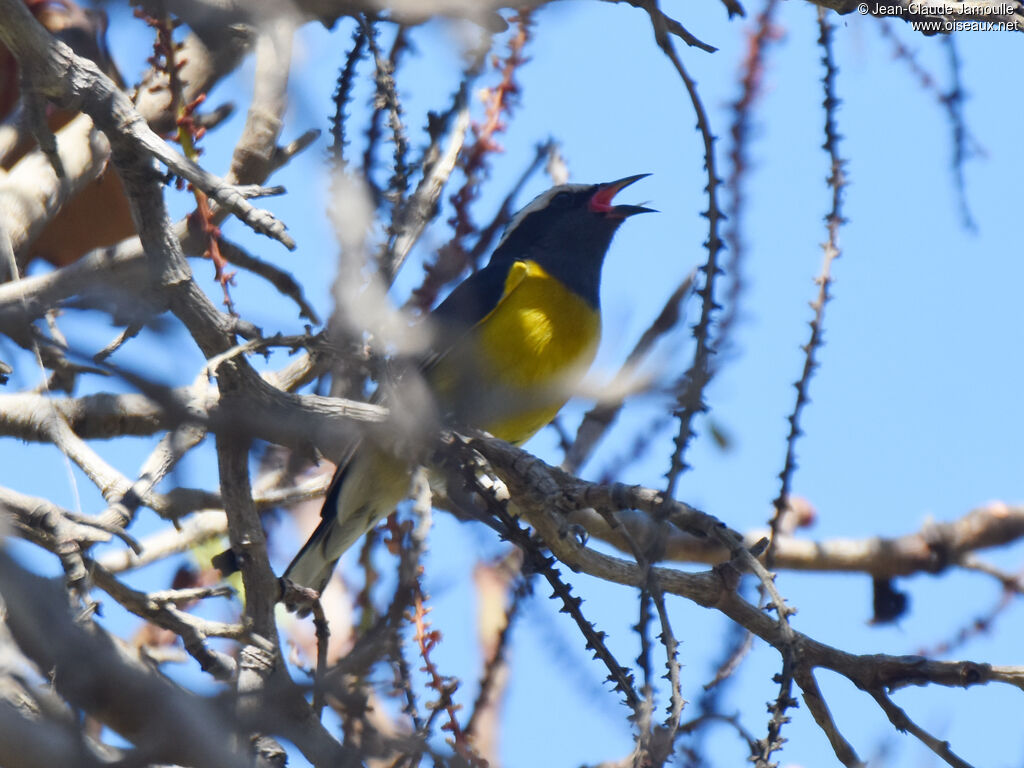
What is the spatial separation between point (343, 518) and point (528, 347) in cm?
98

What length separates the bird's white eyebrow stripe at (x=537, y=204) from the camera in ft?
18.1

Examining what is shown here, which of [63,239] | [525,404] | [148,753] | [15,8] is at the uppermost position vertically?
[63,239]

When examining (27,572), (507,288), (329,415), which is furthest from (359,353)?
(507,288)

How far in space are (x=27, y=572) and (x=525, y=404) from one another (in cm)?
185

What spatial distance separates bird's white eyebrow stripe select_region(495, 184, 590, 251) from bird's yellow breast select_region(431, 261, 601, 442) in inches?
24.7

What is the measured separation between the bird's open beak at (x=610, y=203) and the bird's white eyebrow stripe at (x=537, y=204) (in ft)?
0.27

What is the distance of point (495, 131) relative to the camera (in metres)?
3.64

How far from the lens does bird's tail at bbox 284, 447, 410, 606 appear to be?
13.9 ft

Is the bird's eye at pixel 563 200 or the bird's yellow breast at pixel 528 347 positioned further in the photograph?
the bird's eye at pixel 563 200

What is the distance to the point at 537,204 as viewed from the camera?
5734mm

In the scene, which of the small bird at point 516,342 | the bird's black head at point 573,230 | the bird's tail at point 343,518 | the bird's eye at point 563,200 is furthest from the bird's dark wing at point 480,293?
the bird's tail at point 343,518

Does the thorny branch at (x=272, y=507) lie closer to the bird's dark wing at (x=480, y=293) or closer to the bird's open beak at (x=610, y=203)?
Result: the bird's dark wing at (x=480, y=293)

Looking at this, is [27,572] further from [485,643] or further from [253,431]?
[485,643]

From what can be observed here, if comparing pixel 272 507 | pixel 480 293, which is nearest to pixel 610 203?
pixel 480 293
